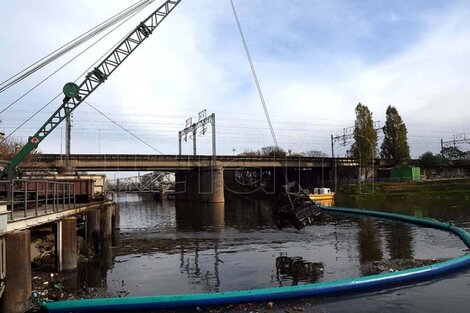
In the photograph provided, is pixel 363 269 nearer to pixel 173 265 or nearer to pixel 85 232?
pixel 173 265

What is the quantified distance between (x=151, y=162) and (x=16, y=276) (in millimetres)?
71169

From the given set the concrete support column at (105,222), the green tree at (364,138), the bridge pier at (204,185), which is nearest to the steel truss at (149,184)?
the bridge pier at (204,185)

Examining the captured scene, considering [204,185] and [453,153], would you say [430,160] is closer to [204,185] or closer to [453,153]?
[453,153]

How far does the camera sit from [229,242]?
32781mm

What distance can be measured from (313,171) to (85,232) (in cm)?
9483

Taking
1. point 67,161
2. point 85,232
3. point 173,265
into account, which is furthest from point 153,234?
point 67,161

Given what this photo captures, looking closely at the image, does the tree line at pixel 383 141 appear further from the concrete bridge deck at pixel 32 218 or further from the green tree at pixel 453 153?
the concrete bridge deck at pixel 32 218

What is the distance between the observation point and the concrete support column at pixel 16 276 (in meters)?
14.3

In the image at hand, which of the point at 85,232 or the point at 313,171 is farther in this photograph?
the point at 313,171

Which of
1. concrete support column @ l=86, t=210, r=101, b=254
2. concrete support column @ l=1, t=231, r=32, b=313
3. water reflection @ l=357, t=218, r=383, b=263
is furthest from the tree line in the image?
concrete support column @ l=1, t=231, r=32, b=313

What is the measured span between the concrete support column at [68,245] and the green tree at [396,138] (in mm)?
97473

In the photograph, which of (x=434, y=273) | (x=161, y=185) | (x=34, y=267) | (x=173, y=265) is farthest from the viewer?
(x=161, y=185)

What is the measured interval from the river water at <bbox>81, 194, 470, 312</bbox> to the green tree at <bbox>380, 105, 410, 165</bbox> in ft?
230

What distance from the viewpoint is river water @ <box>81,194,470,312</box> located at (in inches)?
632
